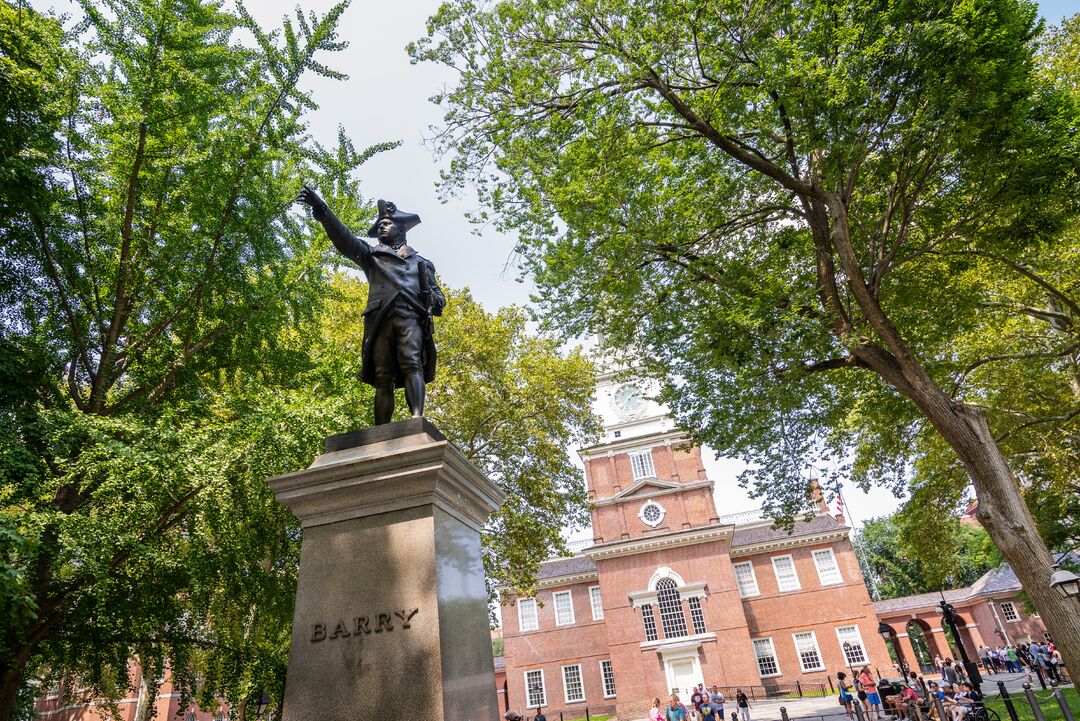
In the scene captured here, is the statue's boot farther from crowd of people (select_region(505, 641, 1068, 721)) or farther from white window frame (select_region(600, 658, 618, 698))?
white window frame (select_region(600, 658, 618, 698))

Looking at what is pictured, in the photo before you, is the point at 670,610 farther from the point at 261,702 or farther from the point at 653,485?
the point at 261,702

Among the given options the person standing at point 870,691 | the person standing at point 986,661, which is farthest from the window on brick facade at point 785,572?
the person standing at point 870,691

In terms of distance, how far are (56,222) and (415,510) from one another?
8437mm

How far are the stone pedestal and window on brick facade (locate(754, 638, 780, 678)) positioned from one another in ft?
116

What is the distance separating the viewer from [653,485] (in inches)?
1400

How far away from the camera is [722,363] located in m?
11.8

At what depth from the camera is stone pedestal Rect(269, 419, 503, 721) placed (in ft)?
11.5

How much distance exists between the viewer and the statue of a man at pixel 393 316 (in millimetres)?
4723

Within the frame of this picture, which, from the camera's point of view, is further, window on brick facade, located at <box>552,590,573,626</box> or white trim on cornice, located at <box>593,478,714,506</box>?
window on brick facade, located at <box>552,590,573,626</box>

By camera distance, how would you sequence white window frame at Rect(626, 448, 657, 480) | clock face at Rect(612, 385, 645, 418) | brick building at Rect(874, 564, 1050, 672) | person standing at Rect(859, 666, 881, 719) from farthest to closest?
brick building at Rect(874, 564, 1050, 672) < clock face at Rect(612, 385, 645, 418) < white window frame at Rect(626, 448, 657, 480) < person standing at Rect(859, 666, 881, 719)

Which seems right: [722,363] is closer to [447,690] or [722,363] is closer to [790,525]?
[790,525]

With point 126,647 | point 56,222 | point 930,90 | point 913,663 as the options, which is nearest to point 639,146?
point 930,90

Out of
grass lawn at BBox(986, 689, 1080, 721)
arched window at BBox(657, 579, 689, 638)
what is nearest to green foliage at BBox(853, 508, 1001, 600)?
grass lawn at BBox(986, 689, 1080, 721)

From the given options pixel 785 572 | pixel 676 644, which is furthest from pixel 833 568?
pixel 676 644
